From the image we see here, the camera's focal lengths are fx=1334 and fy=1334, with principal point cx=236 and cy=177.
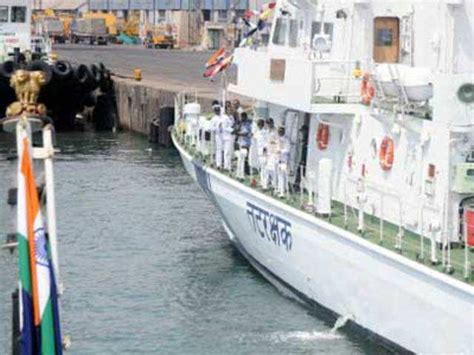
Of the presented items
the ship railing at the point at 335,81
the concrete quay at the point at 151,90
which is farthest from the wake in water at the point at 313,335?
the concrete quay at the point at 151,90

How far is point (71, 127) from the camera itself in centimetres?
4566

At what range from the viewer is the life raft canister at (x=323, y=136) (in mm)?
18594

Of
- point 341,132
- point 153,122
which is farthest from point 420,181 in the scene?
point 153,122

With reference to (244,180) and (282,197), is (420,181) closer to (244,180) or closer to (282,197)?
(282,197)

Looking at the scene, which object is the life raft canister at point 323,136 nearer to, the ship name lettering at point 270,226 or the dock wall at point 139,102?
the ship name lettering at point 270,226

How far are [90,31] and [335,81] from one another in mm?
85615

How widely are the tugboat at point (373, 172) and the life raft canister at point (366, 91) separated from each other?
0.09 ft

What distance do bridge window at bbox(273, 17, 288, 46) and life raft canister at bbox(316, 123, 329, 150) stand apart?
8.73 feet

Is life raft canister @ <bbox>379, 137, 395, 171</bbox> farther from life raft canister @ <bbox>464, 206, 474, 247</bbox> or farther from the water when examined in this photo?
life raft canister @ <bbox>464, 206, 474, 247</bbox>

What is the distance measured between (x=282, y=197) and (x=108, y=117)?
29.1m

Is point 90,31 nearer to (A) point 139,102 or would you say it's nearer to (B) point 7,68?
(A) point 139,102

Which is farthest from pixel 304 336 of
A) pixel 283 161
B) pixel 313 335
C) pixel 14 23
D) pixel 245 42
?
pixel 14 23

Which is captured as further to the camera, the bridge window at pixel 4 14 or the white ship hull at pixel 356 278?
the bridge window at pixel 4 14

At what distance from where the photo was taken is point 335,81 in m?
18.1
